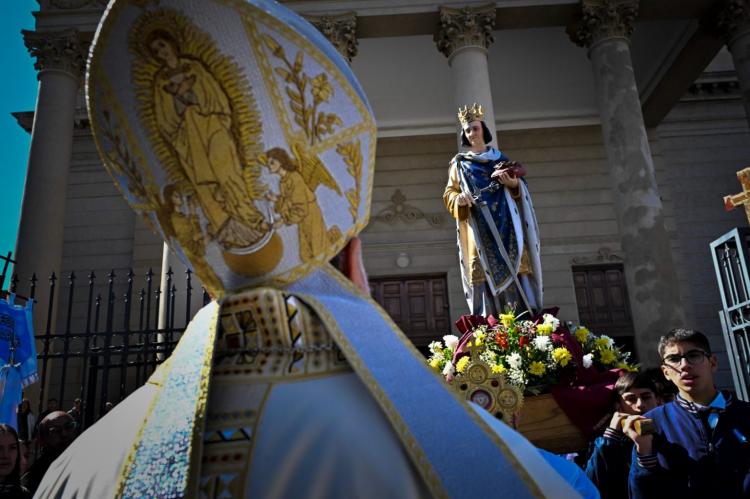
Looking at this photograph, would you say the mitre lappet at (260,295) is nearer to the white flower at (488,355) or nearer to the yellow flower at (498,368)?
the yellow flower at (498,368)

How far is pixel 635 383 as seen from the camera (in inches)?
138

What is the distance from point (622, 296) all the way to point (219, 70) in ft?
49.4

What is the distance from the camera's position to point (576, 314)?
47.3 ft

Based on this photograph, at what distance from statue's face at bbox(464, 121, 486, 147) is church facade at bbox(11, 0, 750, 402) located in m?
4.70

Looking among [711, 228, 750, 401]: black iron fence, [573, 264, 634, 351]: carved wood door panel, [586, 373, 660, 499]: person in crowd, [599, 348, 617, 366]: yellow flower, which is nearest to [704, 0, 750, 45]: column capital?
[573, 264, 634, 351]: carved wood door panel

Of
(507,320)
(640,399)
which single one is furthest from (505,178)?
(640,399)

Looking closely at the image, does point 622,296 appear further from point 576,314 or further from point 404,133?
point 404,133

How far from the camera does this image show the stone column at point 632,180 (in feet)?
32.8

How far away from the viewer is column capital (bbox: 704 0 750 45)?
12.1 m

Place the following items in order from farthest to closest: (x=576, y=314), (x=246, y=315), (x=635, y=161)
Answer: (x=576, y=314), (x=635, y=161), (x=246, y=315)

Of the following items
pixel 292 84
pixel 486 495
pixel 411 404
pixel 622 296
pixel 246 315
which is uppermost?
pixel 622 296

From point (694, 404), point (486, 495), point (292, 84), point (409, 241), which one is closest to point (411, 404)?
point (486, 495)

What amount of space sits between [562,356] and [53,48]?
11.9m

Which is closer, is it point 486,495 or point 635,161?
point 486,495
